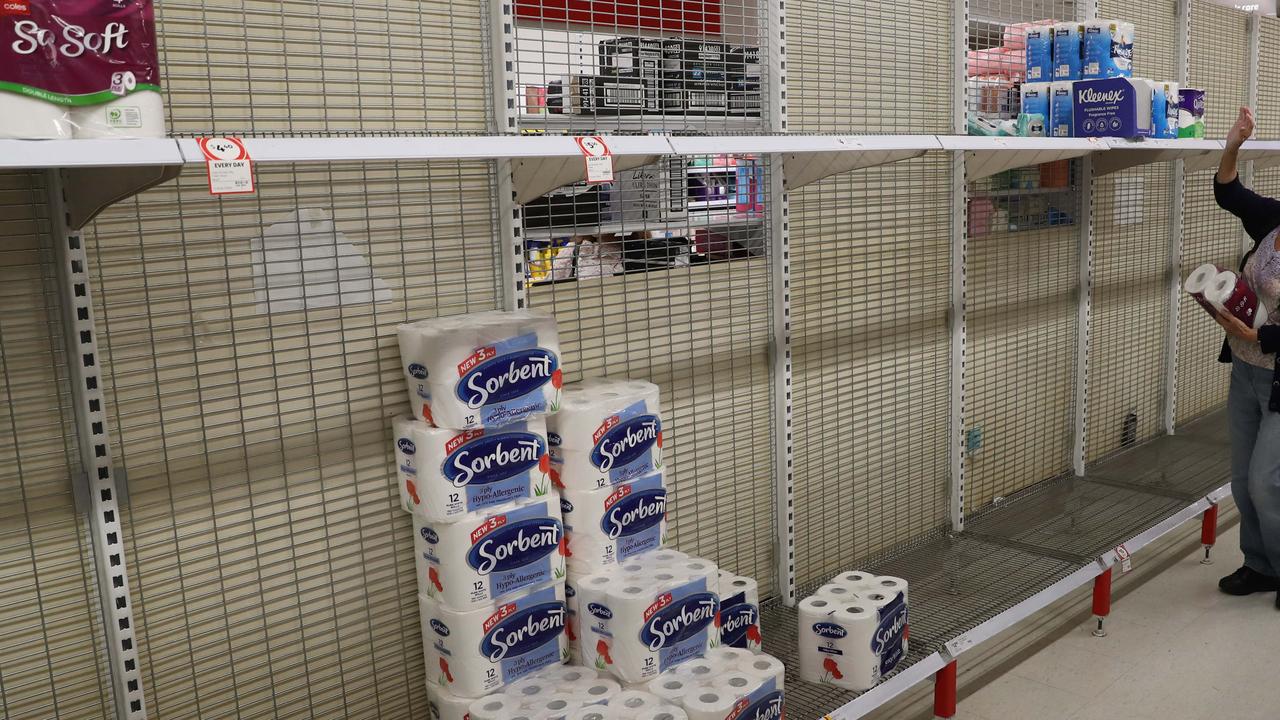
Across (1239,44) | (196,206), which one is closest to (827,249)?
(196,206)

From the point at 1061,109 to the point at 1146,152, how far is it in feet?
2.68

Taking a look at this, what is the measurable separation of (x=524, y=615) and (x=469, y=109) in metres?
1.24

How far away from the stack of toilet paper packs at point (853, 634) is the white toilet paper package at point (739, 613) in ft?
0.56

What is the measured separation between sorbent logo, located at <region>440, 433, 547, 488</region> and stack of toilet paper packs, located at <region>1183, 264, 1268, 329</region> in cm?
258

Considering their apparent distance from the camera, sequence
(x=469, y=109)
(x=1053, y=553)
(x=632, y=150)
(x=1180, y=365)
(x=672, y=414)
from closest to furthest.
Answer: (x=632, y=150), (x=469, y=109), (x=672, y=414), (x=1053, y=553), (x=1180, y=365)

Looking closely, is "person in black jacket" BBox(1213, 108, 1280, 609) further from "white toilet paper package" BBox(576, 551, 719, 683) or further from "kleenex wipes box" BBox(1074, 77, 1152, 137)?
"white toilet paper package" BBox(576, 551, 719, 683)

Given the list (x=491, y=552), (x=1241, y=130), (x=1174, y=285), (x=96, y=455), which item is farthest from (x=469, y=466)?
(x=1174, y=285)

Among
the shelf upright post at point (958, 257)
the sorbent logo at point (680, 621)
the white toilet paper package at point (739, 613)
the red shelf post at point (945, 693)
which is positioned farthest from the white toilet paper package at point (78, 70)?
the shelf upright post at point (958, 257)

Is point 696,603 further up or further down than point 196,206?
further down

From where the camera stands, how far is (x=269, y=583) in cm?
236

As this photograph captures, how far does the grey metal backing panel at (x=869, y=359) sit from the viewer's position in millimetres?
3502

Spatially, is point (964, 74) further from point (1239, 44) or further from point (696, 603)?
point (1239, 44)

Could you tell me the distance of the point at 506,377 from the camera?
2.31m

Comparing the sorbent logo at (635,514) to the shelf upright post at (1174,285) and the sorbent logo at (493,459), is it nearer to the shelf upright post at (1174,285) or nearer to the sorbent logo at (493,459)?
the sorbent logo at (493,459)
